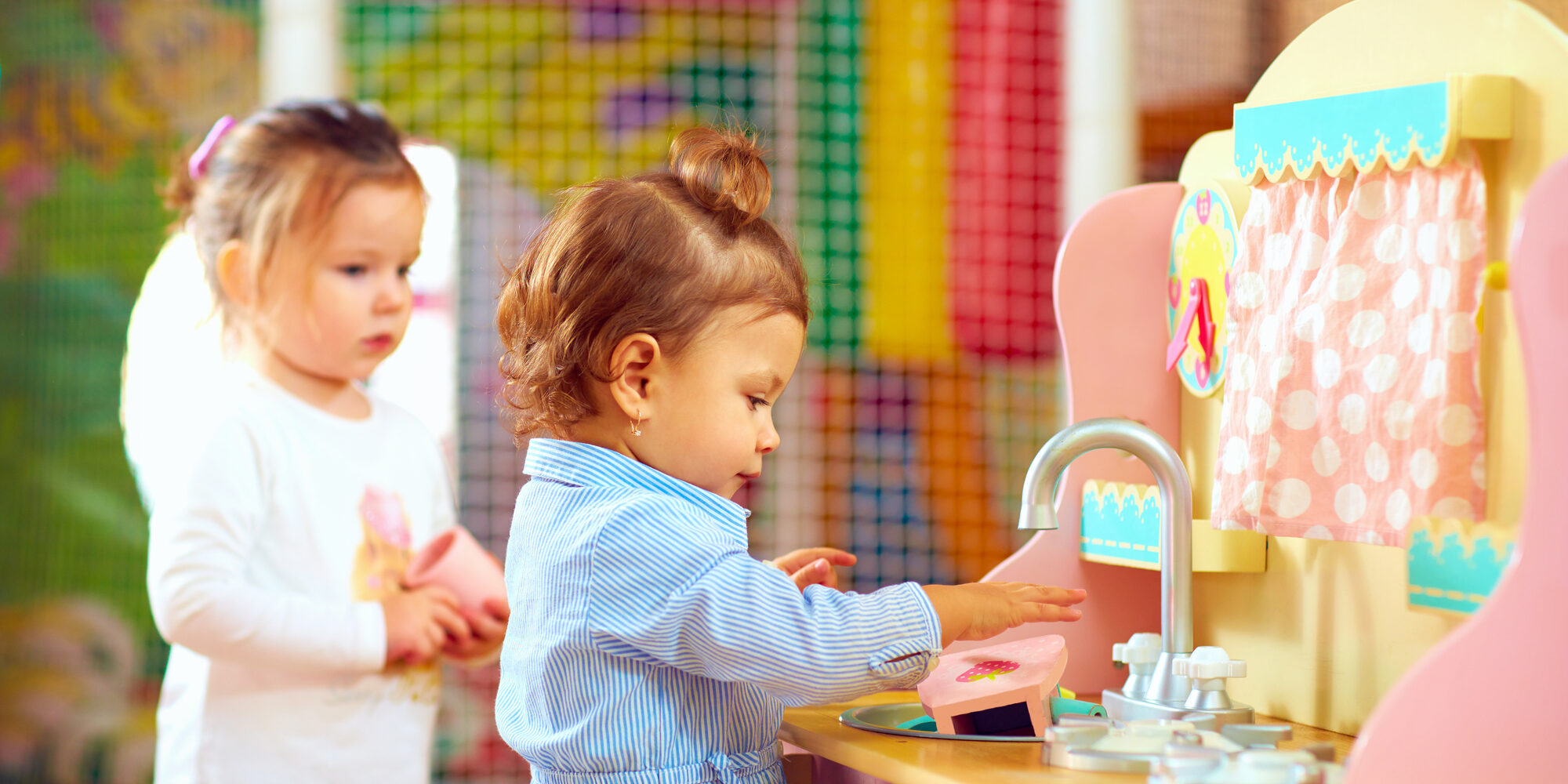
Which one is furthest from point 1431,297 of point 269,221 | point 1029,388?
point 1029,388

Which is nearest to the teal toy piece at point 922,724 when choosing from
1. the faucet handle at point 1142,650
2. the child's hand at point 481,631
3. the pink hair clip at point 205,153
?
the faucet handle at point 1142,650

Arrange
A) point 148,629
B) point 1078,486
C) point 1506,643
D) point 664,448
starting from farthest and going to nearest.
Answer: point 148,629 < point 1078,486 < point 664,448 < point 1506,643

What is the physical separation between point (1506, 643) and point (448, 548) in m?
1.09

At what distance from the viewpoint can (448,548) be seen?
150cm

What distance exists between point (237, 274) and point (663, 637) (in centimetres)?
88

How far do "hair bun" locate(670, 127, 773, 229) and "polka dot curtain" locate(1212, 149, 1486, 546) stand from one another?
35 cm

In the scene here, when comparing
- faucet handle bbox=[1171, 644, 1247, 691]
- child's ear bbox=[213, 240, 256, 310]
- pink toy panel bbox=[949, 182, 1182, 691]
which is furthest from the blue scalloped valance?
child's ear bbox=[213, 240, 256, 310]

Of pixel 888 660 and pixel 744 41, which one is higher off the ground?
pixel 744 41

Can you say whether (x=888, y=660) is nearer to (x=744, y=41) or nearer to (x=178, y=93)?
(x=744, y=41)

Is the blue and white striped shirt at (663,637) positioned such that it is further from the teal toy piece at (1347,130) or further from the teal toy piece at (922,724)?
the teal toy piece at (1347,130)

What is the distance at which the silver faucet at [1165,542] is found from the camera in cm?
89

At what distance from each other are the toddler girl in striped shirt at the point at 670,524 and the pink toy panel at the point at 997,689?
41 mm

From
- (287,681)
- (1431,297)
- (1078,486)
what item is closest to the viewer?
(1431,297)

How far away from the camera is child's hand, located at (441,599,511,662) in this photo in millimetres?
1475
